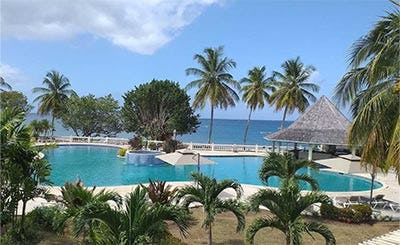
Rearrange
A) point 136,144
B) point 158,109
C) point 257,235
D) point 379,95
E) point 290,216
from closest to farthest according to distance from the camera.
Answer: point 290,216
point 379,95
point 257,235
point 136,144
point 158,109

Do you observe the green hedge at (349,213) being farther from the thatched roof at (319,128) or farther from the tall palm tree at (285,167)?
the thatched roof at (319,128)

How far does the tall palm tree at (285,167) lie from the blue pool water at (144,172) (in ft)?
29.4

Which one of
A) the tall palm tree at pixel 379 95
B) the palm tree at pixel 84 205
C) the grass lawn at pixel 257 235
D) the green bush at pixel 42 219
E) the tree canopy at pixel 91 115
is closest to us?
the palm tree at pixel 84 205

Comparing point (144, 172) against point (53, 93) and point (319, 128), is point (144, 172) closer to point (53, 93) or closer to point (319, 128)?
point (319, 128)

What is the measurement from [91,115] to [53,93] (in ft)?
15.7

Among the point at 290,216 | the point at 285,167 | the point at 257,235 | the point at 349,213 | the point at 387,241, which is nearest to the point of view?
the point at 290,216

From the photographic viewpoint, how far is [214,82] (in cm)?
3506

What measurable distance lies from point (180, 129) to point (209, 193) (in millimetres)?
29451

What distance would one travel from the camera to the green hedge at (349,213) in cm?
1314

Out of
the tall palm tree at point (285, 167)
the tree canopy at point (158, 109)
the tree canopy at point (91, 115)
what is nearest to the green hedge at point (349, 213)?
the tall palm tree at point (285, 167)

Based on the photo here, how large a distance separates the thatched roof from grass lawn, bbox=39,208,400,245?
14499 mm

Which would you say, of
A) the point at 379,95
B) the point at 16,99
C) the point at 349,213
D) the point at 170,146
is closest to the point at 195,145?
the point at 170,146

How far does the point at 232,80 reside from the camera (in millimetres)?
35500

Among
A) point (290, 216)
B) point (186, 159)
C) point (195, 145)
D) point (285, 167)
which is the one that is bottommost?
point (290, 216)
